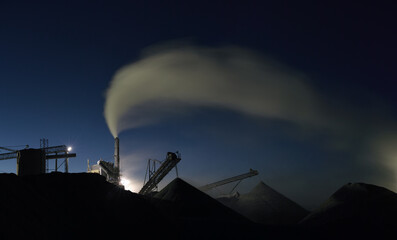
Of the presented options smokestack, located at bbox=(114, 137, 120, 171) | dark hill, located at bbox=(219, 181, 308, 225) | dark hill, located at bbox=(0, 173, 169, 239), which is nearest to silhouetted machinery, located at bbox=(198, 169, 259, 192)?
dark hill, located at bbox=(219, 181, 308, 225)

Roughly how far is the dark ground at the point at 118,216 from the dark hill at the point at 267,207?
13236 millimetres

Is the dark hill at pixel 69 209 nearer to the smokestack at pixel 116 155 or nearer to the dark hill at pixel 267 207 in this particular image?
the smokestack at pixel 116 155

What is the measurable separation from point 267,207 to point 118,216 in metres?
35.1

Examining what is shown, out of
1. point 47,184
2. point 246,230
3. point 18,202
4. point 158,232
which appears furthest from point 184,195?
point 18,202

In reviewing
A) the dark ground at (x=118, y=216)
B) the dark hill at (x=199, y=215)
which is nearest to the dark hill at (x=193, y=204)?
the dark hill at (x=199, y=215)

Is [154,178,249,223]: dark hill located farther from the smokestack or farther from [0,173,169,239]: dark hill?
[0,173,169,239]: dark hill

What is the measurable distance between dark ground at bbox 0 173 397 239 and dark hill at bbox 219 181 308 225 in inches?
521

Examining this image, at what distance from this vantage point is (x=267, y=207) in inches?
1886

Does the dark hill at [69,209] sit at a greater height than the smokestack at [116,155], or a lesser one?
lesser

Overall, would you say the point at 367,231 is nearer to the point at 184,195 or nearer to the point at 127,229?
the point at 184,195

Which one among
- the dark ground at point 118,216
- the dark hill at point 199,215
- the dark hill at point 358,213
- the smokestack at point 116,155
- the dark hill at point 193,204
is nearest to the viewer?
the dark ground at point 118,216

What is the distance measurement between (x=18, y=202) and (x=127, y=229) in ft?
19.4

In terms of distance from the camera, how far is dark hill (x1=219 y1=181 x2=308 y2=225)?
44344mm

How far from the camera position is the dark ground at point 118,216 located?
13531 millimetres
